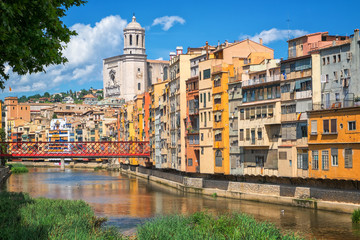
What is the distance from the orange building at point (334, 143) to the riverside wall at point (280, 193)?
4.30ft

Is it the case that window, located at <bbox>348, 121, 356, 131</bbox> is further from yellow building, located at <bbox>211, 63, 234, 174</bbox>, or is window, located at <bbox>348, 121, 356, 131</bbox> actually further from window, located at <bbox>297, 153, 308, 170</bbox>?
yellow building, located at <bbox>211, 63, 234, 174</bbox>

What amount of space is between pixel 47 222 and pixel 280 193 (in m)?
23.8

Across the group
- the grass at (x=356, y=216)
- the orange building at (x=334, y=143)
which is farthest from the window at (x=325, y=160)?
the grass at (x=356, y=216)

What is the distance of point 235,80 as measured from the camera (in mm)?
53375

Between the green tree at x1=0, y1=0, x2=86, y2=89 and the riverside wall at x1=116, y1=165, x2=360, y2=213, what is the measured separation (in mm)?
26096

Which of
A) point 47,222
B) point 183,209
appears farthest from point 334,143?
point 47,222

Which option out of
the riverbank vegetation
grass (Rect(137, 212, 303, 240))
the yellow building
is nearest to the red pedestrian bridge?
the yellow building

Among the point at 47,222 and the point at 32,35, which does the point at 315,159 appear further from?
the point at 32,35

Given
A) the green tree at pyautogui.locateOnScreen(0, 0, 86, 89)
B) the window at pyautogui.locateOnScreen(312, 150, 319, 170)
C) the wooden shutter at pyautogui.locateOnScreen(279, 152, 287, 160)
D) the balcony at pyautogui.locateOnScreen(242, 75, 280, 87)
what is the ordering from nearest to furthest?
the green tree at pyautogui.locateOnScreen(0, 0, 86, 89)
the window at pyautogui.locateOnScreen(312, 150, 319, 170)
the wooden shutter at pyautogui.locateOnScreen(279, 152, 287, 160)
the balcony at pyautogui.locateOnScreen(242, 75, 280, 87)

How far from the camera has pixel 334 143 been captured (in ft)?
131

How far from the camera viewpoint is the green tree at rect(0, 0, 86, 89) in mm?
13602

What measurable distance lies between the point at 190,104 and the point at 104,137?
84.5 meters

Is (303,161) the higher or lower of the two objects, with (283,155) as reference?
lower

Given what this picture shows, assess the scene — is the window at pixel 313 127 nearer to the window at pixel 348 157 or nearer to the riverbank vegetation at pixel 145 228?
the window at pixel 348 157
